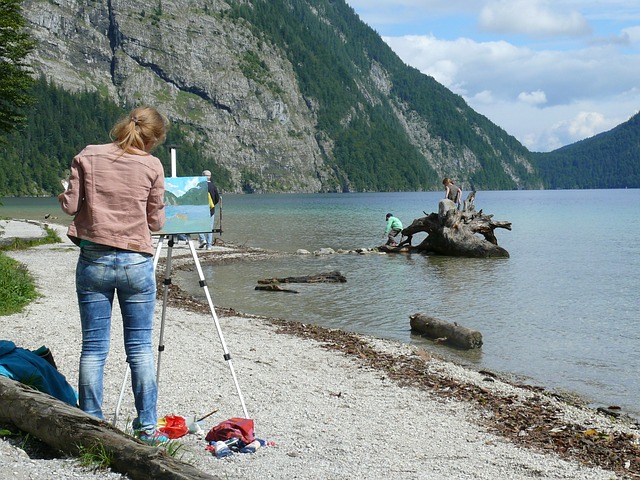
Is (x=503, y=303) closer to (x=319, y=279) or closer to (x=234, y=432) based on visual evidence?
(x=319, y=279)

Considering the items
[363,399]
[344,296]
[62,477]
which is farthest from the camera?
[344,296]

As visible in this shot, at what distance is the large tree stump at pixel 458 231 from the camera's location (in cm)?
3606

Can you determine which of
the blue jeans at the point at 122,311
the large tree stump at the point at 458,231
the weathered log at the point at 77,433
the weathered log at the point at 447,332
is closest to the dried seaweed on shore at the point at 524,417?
the weathered log at the point at 447,332

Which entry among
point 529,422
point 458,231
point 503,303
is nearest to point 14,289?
point 529,422

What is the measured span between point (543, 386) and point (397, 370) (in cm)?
269

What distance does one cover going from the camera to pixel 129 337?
20.9 ft

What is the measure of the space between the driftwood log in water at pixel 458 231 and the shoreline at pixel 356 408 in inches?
884

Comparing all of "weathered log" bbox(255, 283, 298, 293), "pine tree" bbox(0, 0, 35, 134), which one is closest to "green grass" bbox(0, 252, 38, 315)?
"weathered log" bbox(255, 283, 298, 293)

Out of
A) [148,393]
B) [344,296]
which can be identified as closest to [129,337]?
[148,393]

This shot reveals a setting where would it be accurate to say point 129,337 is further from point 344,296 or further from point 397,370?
point 344,296

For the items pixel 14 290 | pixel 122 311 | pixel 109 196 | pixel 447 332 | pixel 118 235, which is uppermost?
pixel 109 196

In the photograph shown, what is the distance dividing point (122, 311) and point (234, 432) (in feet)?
5.58

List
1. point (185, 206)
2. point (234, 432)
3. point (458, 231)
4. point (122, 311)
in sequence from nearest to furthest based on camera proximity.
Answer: point (122, 311) → point (234, 432) → point (185, 206) → point (458, 231)

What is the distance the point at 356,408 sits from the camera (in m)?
9.07
